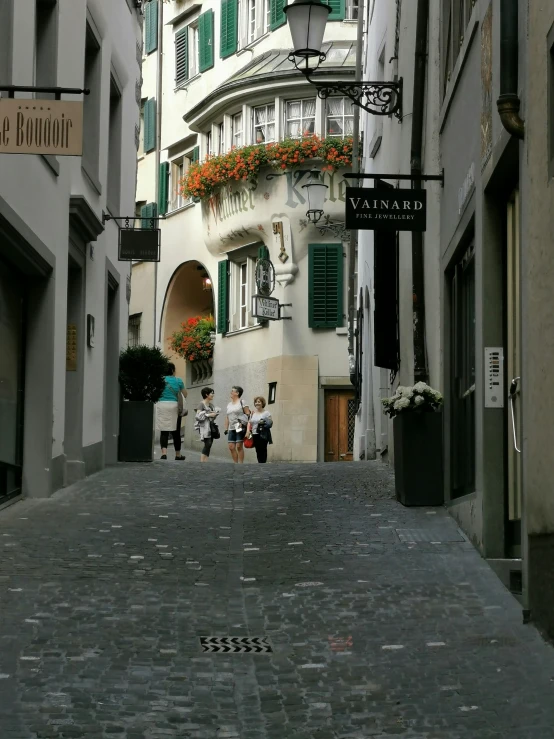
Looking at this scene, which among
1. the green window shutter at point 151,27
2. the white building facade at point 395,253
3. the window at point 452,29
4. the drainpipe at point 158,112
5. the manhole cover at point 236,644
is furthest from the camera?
the green window shutter at point 151,27

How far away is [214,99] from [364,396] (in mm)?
12179

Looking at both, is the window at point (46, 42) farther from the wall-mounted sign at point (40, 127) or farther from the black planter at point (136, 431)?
the black planter at point (136, 431)

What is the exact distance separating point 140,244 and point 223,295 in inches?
600

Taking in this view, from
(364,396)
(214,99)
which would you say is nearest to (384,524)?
(364,396)

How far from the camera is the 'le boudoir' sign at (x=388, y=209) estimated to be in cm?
1216

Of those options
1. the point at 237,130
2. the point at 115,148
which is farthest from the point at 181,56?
the point at 115,148

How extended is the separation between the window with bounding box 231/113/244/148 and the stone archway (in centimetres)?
486

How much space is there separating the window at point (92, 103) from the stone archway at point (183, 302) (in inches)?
779

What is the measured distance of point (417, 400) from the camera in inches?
473

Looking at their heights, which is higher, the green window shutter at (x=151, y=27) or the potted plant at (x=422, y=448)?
the green window shutter at (x=151, y=27)

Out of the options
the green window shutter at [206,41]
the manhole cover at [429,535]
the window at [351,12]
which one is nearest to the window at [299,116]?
the window at [351,12]

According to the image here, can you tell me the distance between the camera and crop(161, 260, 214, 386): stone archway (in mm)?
37406


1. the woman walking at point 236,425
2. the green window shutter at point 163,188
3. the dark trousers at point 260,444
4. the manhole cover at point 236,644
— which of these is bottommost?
the manhole cover at point 236,644

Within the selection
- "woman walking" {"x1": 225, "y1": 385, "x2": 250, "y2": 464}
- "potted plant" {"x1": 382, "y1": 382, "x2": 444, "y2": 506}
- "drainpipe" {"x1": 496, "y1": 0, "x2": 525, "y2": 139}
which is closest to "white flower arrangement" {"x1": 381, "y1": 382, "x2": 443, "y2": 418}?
"potted plant" {"x1": 382, "y1": 382, "x2": 444, "y2": 506}
